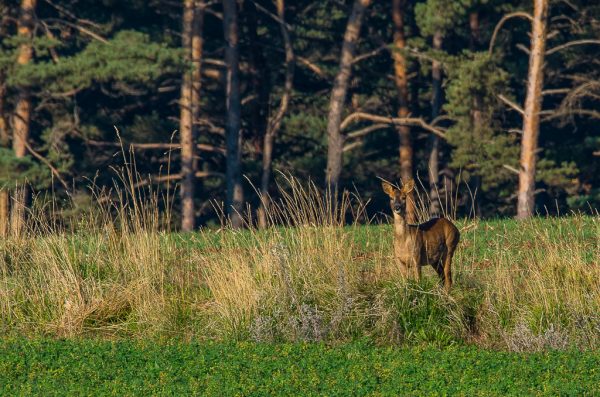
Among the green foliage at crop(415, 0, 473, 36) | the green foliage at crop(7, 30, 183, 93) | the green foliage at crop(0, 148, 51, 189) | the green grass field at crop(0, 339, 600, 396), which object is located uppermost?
the green foliage at crop(415, 0, 473, 36)

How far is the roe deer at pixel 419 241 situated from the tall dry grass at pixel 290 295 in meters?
0.19

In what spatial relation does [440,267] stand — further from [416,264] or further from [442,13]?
[442,13]

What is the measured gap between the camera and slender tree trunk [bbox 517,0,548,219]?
29844mm

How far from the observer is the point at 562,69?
36.2 metres

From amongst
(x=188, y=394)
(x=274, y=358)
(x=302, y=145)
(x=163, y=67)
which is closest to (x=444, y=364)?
(x=274, y=358)

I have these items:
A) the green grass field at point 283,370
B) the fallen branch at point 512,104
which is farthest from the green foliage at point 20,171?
the green grass field at point 283,370

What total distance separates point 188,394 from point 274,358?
4.29 feet

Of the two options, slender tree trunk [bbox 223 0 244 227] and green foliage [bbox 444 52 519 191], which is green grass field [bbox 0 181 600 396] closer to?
green foliage [bbox 444 52 519 191]

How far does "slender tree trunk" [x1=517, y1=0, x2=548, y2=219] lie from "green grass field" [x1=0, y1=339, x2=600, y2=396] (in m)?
18.8

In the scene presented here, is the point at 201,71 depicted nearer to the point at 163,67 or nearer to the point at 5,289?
the point at 163,67

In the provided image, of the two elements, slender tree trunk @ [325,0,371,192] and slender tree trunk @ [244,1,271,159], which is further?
slender tree trunk @ [244,1,271,159]

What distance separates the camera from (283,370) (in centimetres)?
1095

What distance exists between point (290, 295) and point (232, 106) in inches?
892

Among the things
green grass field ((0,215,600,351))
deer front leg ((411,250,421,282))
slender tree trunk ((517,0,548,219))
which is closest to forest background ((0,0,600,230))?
slender tree trunk ((517,0,548,219))
